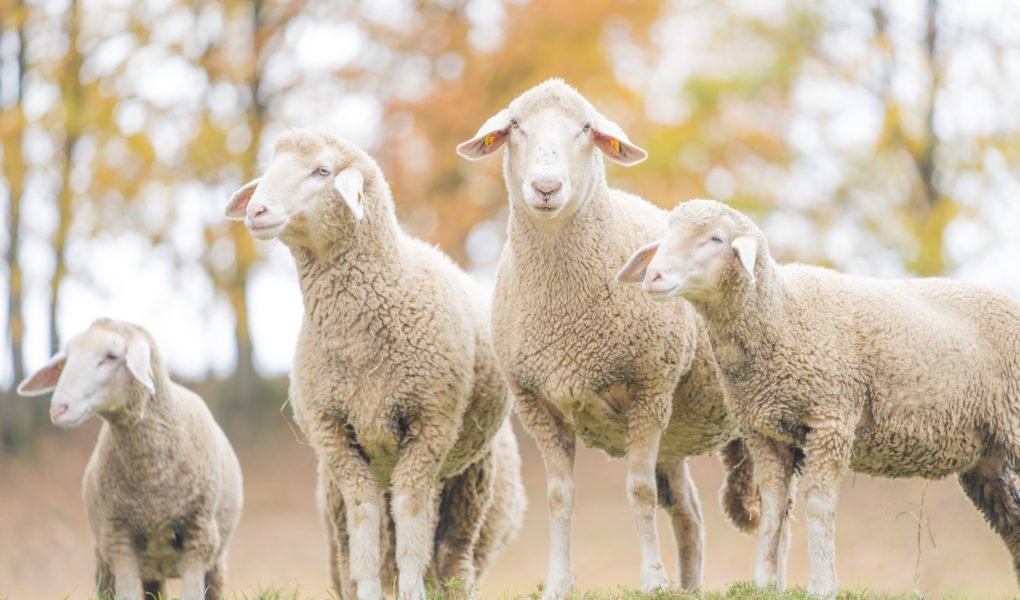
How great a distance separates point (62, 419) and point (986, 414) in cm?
536

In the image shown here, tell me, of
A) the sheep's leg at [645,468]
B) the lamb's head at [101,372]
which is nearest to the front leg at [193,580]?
the lamb's head at [101,372]

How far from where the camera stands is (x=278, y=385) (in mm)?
20781

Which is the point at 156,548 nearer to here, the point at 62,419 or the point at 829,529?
the point at 62,419

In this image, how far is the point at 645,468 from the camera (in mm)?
6844

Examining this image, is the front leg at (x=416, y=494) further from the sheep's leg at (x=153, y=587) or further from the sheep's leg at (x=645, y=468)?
the sheep's leg at (x=153, y=587)

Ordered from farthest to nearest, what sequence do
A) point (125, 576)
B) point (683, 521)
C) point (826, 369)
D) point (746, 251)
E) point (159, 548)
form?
1. point (683, 521)
2. point (159, 548)
3. point (125, 576)
4. point (826, 369)
5. point (746, 251)

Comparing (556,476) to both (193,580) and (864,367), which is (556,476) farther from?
(193,580)

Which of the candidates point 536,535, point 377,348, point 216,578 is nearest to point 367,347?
point 377,348

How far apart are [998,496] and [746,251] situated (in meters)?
2.45

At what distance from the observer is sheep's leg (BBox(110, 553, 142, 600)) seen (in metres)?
8.06

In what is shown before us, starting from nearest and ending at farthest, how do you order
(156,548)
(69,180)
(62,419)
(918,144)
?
(62,419), (156,548), (918,144), (69,180)

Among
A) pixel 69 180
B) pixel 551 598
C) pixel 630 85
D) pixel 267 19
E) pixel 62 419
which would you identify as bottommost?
pixel 551 598

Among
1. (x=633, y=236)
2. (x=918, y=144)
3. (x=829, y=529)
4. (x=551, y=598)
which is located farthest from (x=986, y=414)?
(x=918, y=144)

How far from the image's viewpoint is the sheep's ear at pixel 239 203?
742cm
